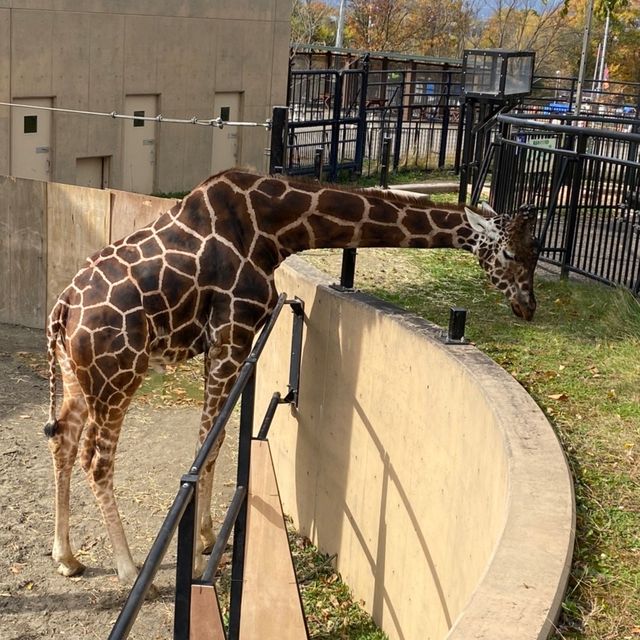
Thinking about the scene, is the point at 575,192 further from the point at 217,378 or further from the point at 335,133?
the point at 335,133

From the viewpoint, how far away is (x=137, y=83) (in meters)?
19.2

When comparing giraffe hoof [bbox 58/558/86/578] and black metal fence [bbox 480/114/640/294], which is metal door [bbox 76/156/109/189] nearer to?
black metal fence [bbox 480/114/640/294]

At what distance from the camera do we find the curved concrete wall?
425 cm

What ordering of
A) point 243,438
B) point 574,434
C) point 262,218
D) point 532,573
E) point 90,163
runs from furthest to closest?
1. point 90,163
2. point 262,218
3. point 574,434
4. point 243,438
5. point 532,573

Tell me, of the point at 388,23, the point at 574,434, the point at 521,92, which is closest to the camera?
the point at 574,434

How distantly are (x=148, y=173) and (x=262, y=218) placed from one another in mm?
13300

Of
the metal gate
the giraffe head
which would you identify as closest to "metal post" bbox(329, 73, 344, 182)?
the metal gate

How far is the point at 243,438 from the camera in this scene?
525cm

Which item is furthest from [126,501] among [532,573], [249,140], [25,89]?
[249,140]

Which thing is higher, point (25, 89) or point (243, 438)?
point (25, 89)

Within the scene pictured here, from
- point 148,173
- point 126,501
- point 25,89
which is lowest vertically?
point 126,501

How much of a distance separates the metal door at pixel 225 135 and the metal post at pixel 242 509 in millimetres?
16870

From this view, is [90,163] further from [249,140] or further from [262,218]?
[262,218]

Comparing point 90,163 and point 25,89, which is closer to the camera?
point 25,89
